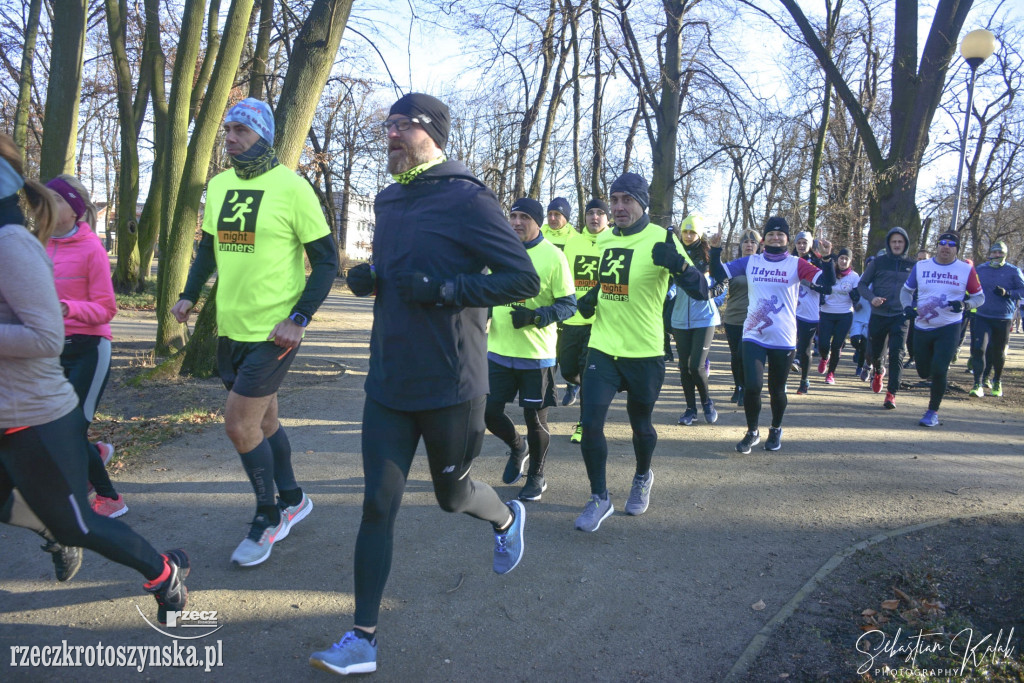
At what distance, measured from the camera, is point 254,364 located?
3.89m

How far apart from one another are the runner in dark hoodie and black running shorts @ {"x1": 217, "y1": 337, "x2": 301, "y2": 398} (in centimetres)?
847

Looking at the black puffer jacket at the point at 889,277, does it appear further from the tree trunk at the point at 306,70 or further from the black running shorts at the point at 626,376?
the tree trunk at the point at 306,70

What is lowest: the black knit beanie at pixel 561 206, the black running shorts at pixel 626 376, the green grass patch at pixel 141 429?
the green grass patch at pixel 141 429

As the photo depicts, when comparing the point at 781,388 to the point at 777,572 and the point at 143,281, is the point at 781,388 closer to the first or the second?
the point at 777,572

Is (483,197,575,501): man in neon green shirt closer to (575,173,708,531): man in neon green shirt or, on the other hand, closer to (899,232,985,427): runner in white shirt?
(575,173,708,531): man in neon green shirt

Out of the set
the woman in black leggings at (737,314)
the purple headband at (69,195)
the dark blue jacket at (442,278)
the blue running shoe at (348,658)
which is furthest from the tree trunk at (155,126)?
the blue running shoe at (348,658)

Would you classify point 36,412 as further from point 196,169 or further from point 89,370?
point 196,169

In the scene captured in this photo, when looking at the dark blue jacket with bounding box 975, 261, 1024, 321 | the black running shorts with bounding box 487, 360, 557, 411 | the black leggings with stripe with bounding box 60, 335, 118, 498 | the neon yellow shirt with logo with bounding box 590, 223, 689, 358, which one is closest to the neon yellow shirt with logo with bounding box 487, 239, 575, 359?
the black running shorts with bounding box 487, 360, 557, 411

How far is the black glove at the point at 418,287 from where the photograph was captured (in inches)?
117

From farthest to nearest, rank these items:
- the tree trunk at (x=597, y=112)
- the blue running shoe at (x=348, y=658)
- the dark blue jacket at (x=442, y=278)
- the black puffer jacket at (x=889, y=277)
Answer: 1. the tree trunk at (x=597, y=112)
2. the black puffer jacket at (x=889, y=277)
3. the dark blue jacket at (x=442, y=278)
4. the blue running shoe at (x=348, y=658)

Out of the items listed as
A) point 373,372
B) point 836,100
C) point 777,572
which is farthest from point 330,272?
point 836,100

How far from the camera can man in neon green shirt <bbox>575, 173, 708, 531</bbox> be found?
16.1 ft

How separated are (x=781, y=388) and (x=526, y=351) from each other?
2.84m

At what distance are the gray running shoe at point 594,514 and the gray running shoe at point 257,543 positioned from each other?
1.87 metres
